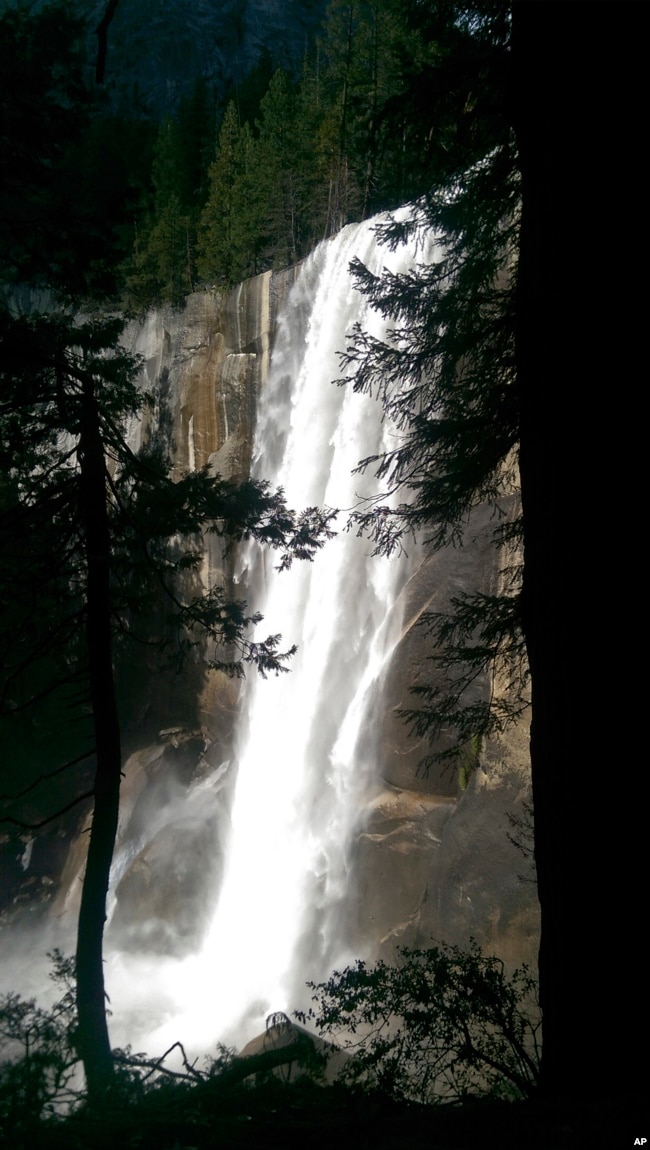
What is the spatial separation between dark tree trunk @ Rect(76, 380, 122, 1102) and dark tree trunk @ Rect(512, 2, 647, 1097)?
3124 millimetres

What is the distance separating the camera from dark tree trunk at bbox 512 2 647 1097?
229cm

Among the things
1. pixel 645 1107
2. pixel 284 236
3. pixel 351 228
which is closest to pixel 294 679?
pixel 351 228

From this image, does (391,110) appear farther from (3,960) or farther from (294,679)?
(3,960)

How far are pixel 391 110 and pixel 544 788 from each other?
3.97 metres

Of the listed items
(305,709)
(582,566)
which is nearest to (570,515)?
(582,566)

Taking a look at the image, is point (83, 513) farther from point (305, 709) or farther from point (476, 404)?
point (305, 709)

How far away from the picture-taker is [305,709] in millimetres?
14656

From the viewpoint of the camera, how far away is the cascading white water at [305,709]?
38.7 ft

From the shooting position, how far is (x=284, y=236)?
22.8m

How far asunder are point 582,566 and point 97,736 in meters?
3.69

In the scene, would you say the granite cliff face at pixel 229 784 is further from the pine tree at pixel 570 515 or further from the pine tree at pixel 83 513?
the pine tree at pixel 570 515

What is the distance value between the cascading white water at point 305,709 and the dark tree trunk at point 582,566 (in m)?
9.73

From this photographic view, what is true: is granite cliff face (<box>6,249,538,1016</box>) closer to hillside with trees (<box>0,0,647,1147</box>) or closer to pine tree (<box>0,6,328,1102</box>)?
pine tree (<box>0,6,328,1102</box>)

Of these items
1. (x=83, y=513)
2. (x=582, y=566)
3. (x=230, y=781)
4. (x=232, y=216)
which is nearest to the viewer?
(x=582, y=566)
